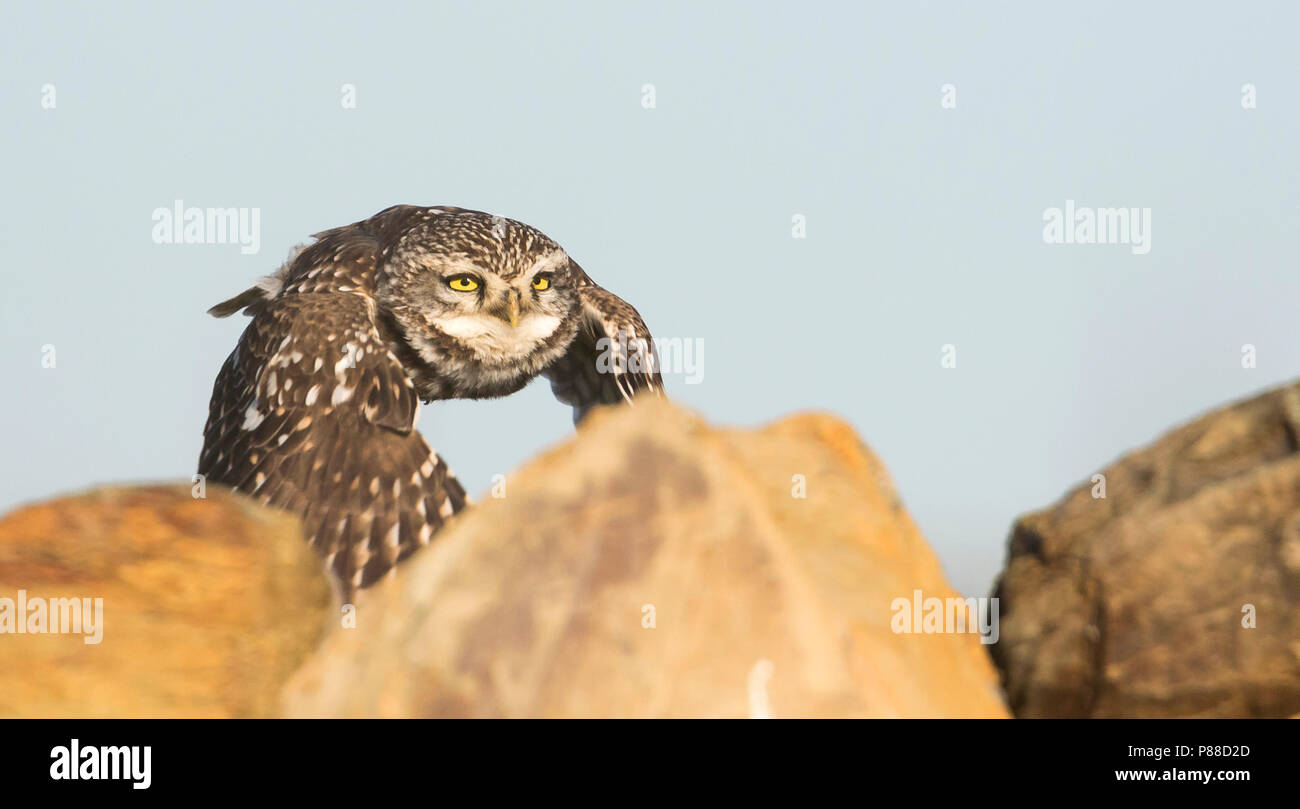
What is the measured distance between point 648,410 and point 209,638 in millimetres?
1771

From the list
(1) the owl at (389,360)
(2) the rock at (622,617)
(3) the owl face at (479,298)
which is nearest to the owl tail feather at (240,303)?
(1) the owl at (389,360)

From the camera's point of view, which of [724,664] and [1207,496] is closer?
[724,664]

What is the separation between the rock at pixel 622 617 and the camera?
3410 mm

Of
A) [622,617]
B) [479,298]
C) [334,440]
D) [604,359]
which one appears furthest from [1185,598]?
[479,298]

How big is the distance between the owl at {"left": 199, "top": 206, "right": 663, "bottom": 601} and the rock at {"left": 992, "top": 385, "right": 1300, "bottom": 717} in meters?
3.00

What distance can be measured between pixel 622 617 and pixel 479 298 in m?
5.69

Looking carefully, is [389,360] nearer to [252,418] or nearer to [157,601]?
[252,418]

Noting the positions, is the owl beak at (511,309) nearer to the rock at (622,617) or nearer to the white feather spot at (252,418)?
the white feather spot at (252,418)

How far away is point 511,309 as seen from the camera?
877 centimetres
